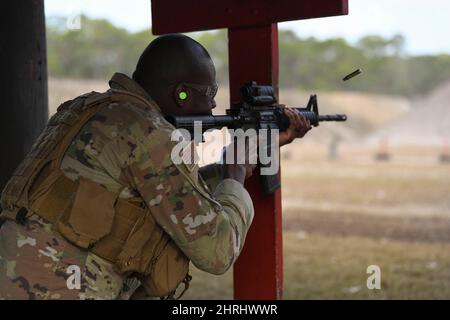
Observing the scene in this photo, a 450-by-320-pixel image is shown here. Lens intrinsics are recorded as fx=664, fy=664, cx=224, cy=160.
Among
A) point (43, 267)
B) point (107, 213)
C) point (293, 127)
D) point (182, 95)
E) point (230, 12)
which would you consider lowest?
point (43, 267)

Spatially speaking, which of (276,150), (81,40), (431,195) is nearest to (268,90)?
(276,150)

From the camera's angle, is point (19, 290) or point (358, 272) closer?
point (19, 290)

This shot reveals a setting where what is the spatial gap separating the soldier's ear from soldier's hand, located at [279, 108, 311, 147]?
602 mm

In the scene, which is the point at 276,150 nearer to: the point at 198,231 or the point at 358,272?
the point at 198,231

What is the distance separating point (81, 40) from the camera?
89.3 feet

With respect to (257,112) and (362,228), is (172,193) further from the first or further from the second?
(362,228)

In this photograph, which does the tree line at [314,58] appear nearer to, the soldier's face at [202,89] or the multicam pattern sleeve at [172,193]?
the soldier's face at [202,89]

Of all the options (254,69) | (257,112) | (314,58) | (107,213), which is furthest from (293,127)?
(314,58)

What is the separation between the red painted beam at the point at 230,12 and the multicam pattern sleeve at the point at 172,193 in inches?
35.8

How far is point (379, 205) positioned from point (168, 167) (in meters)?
11.0

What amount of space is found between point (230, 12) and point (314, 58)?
85.2 ft

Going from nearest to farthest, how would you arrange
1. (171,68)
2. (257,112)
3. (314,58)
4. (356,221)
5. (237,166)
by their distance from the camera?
1. (171,68)
2. (237,166)
3. (257,112)
4. (356,221)
5. (314,58)

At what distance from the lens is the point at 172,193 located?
6.91 feet
